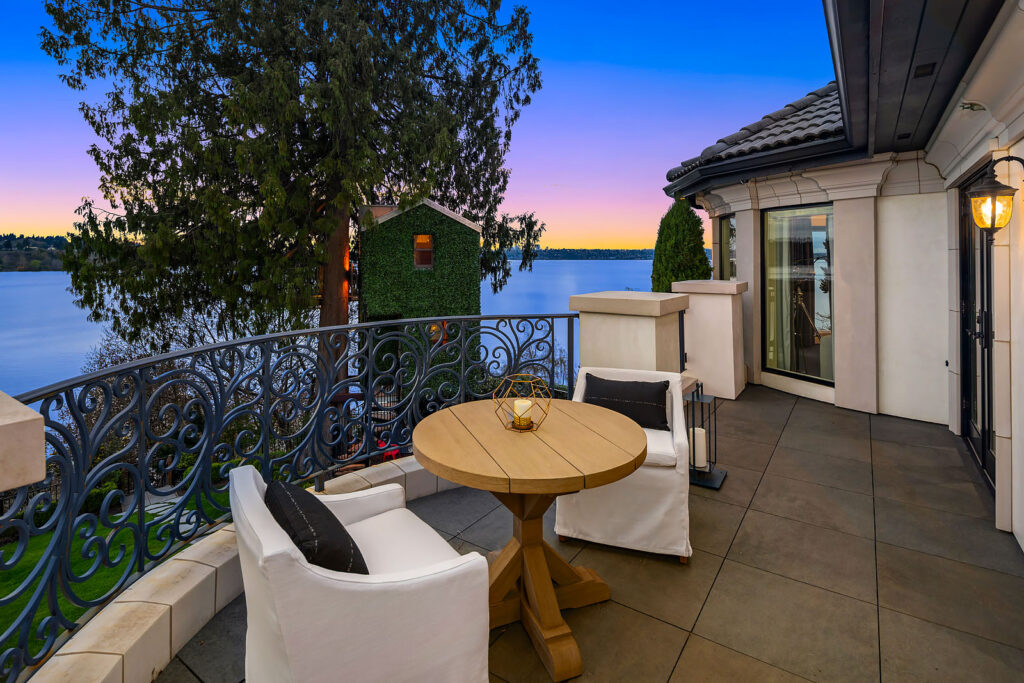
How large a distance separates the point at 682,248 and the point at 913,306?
2.64m

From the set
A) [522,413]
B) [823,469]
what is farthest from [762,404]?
[522,413]

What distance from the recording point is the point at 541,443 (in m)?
2.10

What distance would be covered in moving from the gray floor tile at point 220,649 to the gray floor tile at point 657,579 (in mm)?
1496

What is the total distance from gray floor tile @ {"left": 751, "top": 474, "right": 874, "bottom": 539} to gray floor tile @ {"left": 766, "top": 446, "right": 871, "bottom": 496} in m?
0.10

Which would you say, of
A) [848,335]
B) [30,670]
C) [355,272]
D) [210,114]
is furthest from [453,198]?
[30,670]

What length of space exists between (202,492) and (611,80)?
665 inches

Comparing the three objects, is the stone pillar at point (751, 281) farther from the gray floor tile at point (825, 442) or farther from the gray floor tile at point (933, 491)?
the gray floor tile at point (933, 491)

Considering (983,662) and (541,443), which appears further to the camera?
(541,443)

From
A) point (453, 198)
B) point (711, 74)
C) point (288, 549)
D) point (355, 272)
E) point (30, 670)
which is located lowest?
point (30, 670)

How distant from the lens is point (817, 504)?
316 centimetres

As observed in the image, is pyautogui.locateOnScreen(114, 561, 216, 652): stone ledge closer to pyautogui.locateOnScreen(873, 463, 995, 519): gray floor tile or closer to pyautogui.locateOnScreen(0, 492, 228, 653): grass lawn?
pyautogui.locateOnScreen(0, 492, 228, 653): grass lawn

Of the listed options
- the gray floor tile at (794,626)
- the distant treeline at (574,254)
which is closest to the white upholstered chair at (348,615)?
the gray floor tile at (794,626)

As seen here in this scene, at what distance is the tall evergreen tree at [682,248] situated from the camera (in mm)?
6793

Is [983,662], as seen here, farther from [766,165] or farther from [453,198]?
[453,198]
